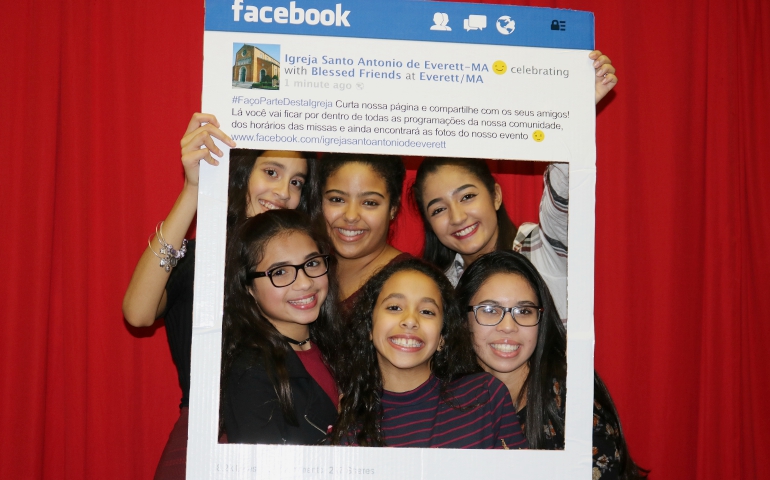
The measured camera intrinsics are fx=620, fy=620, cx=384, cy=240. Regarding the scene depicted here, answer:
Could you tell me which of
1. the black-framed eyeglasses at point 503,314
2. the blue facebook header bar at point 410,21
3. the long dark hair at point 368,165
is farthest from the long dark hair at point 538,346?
the blue facebook header bar at point 410,21

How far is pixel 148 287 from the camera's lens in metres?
1.81

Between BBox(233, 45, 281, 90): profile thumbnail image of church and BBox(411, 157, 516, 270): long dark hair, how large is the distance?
0.53m

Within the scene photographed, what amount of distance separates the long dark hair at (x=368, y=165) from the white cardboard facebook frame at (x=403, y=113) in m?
0.24

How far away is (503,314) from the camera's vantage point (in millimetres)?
1814

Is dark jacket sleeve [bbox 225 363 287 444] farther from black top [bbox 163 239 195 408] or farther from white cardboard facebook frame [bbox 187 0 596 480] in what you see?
black top [bbox 163 239 195 408]

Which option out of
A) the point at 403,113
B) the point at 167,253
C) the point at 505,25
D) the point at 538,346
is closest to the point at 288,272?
the point at 167,253

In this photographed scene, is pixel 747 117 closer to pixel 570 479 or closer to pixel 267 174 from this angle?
pixel 570 479

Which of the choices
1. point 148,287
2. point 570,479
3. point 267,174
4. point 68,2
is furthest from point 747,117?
point 68,2

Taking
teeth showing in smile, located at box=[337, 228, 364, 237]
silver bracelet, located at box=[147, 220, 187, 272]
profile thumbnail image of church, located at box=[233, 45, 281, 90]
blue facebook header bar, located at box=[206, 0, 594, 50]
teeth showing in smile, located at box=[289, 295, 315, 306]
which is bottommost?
teeth showing in smile, located at box=[289, 295, 315, 306]

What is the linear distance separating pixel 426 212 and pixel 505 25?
2.13ft

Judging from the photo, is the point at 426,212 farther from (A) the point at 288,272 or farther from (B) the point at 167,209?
(B) the point at 167,209

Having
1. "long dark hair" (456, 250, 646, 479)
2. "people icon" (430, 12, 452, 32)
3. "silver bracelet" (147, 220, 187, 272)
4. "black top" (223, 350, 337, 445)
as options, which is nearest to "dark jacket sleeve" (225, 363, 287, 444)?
"black top" (223, 350, 337, 445)

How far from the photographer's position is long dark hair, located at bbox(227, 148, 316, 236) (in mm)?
1571

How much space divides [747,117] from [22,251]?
120 inches
